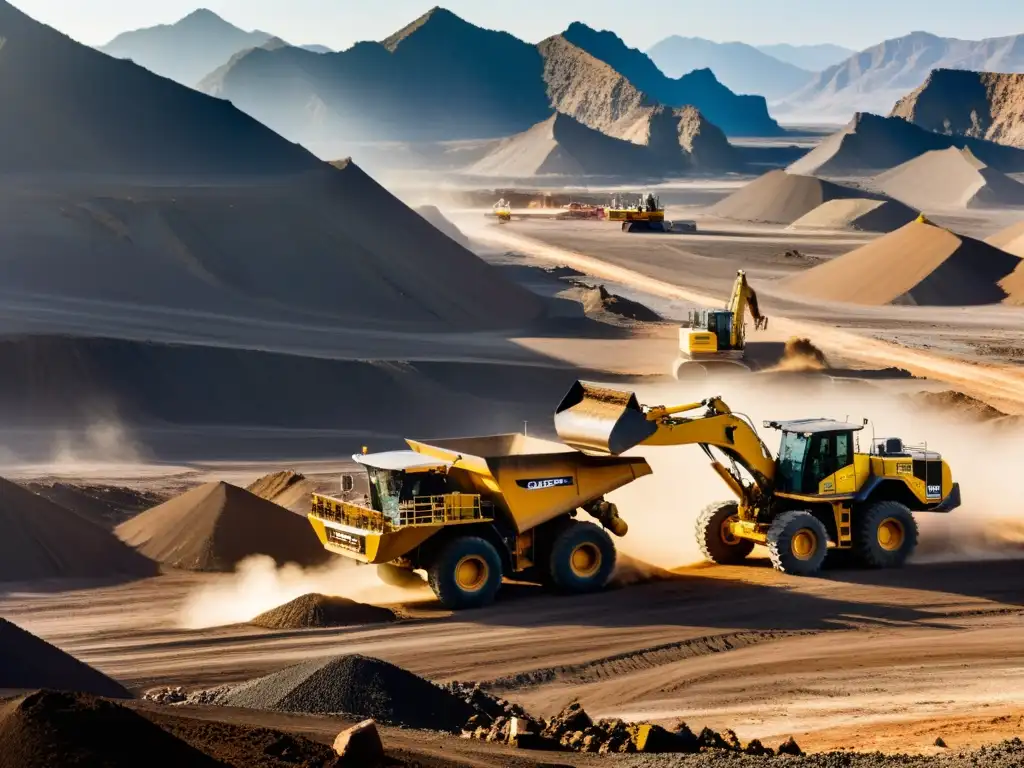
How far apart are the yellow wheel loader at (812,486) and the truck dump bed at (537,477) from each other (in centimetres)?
69

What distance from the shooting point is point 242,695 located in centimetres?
1373

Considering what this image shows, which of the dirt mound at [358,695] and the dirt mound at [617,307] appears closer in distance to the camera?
the dirt mound at [358,695]

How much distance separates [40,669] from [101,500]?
38.8 ft

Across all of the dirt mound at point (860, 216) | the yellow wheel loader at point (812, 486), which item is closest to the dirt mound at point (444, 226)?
the dirt mound at point (860, 216)

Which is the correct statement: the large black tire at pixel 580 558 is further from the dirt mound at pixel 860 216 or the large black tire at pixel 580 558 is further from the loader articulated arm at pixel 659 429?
the dirt mound at pixel 860 216

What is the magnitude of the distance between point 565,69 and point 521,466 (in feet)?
604

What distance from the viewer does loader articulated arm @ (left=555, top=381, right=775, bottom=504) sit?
1930 centimetres

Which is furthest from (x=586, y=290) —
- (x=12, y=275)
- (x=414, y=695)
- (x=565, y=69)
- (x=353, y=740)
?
(x=565, y=69)

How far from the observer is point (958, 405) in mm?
34406

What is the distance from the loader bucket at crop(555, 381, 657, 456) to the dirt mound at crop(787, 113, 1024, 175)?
12817 centimetres

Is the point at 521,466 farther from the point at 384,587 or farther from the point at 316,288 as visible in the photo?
the point at 316,288

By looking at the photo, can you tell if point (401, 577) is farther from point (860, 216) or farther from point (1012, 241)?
point (860, 216)

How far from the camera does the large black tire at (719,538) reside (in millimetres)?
21656

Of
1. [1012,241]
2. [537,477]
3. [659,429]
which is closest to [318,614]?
[537,477]
